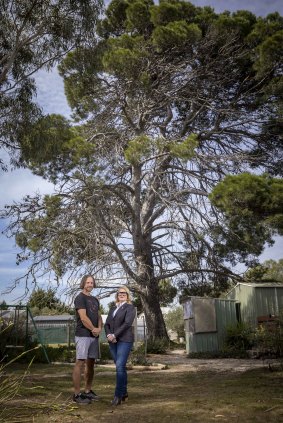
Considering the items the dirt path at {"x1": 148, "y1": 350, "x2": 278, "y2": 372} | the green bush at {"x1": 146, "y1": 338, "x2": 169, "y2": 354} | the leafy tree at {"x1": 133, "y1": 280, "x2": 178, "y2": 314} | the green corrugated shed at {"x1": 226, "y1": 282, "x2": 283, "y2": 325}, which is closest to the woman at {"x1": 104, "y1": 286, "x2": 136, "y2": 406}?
the dirt path at {"x1": 148, "y1": 350, "x2": 278, "y2": 372}

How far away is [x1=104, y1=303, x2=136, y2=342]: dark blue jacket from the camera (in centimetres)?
541

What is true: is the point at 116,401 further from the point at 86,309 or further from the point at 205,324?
the point at 205,324

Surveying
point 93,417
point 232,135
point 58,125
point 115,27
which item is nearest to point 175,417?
point 93,417

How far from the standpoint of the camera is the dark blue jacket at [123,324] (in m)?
5.41

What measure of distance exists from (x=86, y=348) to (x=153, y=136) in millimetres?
12202

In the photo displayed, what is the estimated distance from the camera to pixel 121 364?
5.27 metres

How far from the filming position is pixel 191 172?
17.5 metres

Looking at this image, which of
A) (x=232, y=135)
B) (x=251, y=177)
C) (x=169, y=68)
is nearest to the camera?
(x=251, y=177)

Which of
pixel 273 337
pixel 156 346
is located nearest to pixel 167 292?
pixel 156 346

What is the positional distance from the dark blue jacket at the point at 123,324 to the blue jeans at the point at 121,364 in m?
0.08

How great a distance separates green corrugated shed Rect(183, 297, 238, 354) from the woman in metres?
9.78

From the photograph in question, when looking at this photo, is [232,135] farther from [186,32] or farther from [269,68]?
[186,32]

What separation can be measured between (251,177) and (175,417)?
8391 millimetres

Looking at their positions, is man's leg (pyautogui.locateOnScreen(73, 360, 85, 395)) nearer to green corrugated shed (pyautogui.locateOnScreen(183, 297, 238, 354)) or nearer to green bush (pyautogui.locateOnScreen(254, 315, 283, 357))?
green bush (pyautogui.locateOnScreen(254, 315, 283, 357))
